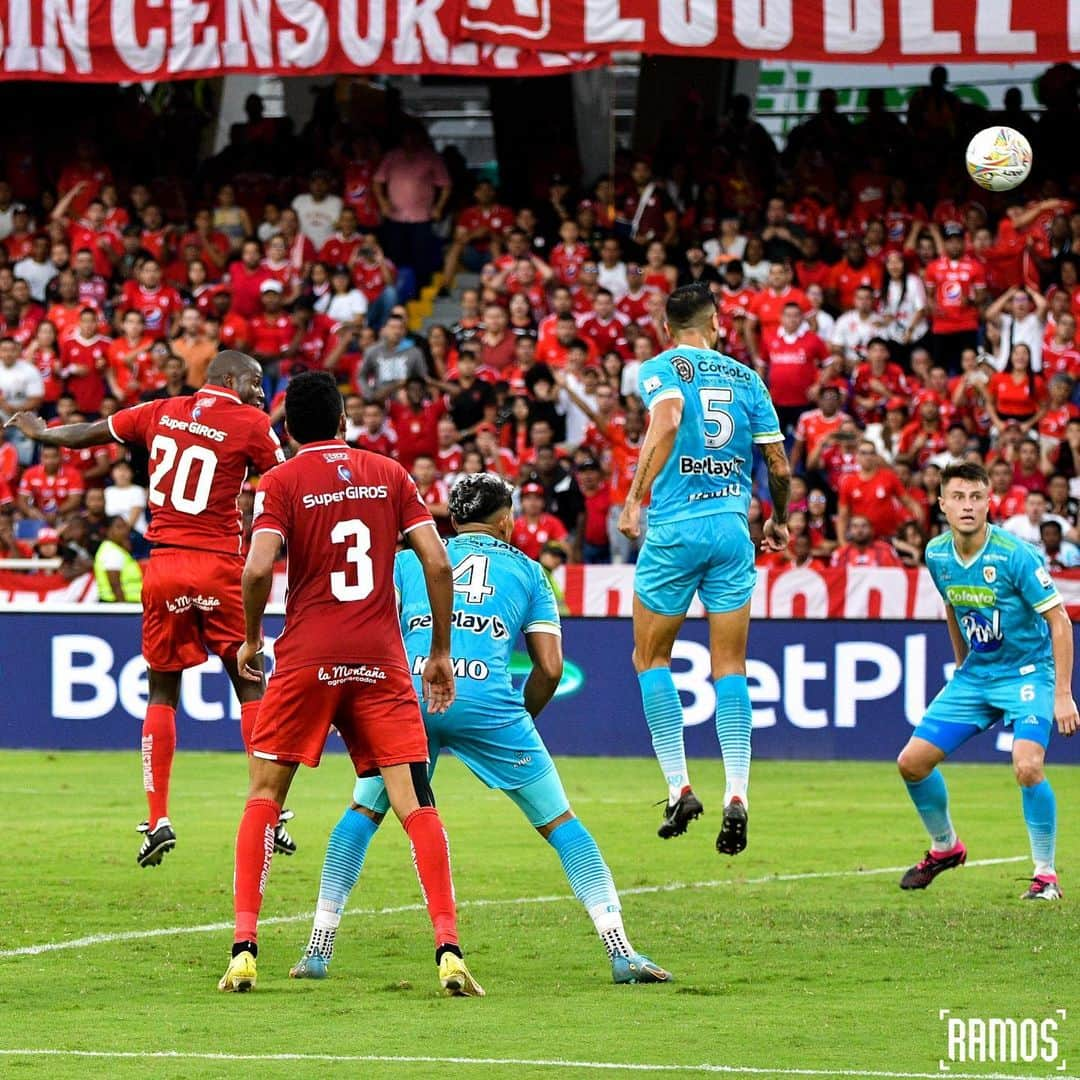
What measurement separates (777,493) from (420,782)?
113 inches

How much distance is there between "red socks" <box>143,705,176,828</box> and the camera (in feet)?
36.5

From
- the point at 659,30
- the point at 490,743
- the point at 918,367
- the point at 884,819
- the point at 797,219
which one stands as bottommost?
the point at 884,819

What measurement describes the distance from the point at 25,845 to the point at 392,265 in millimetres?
14395

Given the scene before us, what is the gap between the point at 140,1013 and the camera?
7.97 m

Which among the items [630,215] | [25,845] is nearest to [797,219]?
[630,215]

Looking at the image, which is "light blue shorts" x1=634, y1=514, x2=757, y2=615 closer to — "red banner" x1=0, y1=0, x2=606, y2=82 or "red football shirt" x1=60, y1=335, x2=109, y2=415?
"red banner" x1=0, y1=0, x2=606, y2=82

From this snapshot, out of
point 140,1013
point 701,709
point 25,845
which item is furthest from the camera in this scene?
point 701,709

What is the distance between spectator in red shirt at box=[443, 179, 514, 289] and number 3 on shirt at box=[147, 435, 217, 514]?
1680 centimetres

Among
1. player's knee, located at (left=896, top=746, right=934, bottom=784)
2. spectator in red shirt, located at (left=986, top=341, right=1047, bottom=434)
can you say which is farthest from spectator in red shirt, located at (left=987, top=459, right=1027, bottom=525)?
player's knee, located at (left=896, top=746, right=934, bottom=784)

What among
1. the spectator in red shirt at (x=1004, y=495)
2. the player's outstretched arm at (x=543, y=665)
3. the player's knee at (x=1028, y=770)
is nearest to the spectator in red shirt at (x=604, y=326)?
the spectator in red shirt at (x=1004, y=495)

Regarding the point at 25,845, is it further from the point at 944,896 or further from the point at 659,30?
the point at 659,30

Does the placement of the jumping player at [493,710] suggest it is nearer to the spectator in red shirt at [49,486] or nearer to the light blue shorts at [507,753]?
the light blue shorts at [507,753]

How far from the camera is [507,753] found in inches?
338

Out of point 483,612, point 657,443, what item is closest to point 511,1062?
point 483,612
